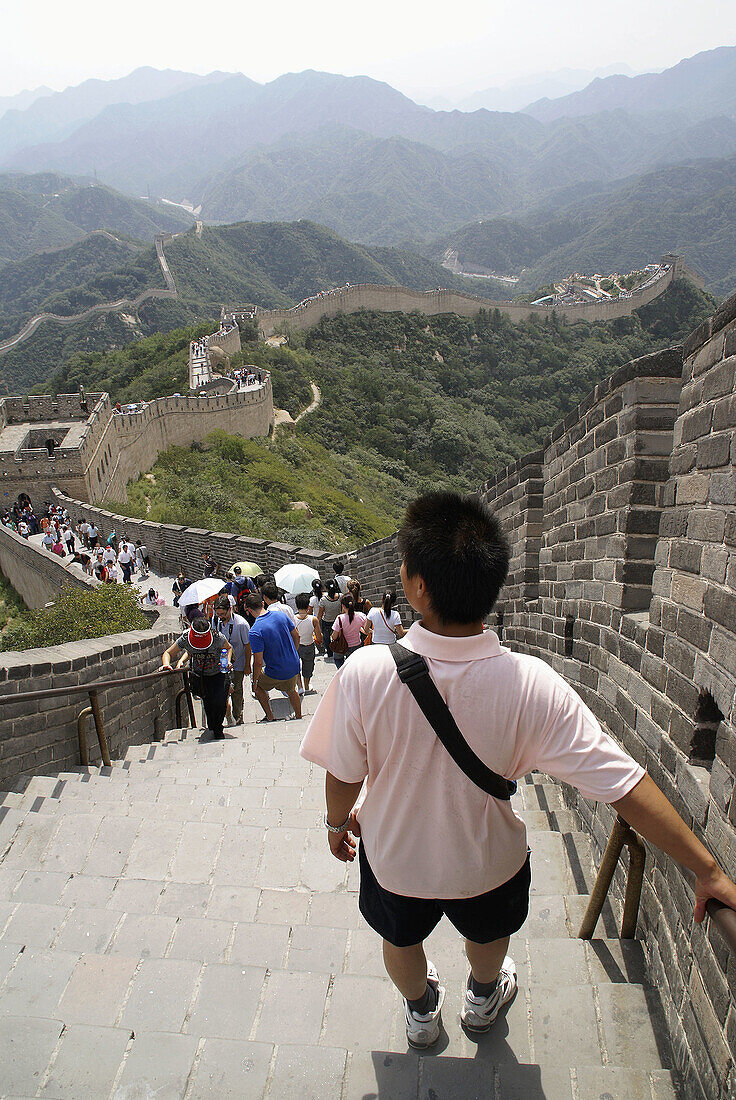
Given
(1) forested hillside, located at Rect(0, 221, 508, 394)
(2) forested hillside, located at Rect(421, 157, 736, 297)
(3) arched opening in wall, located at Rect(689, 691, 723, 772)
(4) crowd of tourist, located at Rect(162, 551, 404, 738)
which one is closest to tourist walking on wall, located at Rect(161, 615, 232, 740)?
(4) crowd of tourist, located at Rect(162, 551, 404, 738)

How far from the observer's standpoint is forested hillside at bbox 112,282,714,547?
2131 centimetres

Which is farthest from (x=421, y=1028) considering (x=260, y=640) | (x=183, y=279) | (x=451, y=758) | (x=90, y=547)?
(x=183, y=279)

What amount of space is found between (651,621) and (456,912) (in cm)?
129

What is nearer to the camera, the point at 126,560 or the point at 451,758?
the point at 451,758

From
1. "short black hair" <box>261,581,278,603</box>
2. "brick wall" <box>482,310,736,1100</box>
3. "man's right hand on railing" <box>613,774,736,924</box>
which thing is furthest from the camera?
"short black hair" <box>261,581,278,603</box>

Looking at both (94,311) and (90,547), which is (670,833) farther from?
(94,311)

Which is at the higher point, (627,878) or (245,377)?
(245,377)

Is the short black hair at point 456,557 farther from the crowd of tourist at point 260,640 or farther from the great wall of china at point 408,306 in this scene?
the great wall of china at point 408,306

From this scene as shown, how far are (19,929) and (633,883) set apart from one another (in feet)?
7.03

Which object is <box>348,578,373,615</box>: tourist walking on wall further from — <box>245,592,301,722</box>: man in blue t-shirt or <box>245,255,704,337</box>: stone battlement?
<box>245,255,704,337</box>: stone battlement

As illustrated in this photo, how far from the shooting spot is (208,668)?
5.21m

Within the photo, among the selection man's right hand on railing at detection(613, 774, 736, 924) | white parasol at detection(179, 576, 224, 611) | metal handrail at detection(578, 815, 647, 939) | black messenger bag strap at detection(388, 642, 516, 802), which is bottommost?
white parasol at detection(179, 576, 224, 611)

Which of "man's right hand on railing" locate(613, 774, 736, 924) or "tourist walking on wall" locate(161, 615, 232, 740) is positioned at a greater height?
"man's right hand on railing" locate(613, 774, 736, 924)

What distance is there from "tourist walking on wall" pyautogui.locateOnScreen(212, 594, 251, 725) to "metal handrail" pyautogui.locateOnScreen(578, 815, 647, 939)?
158 inches
